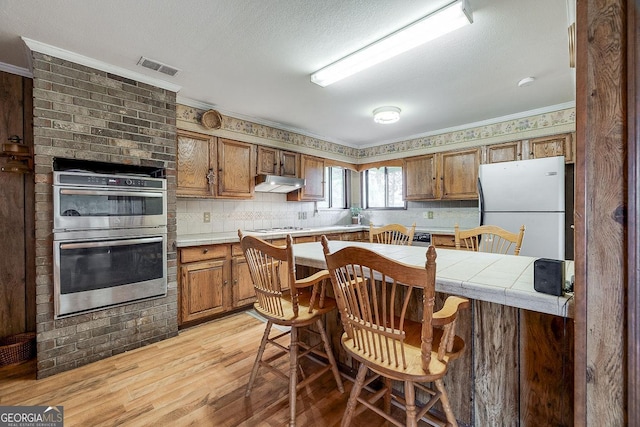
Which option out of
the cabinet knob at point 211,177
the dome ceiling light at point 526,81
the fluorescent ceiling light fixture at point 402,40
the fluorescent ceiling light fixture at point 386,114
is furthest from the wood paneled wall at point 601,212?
the cabinet knob at point 211,177

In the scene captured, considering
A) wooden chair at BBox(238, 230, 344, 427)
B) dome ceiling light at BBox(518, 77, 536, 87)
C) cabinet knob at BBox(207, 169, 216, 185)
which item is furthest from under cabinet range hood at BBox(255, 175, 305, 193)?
dome ceiling light at BBox(518, 77, 536, 87)

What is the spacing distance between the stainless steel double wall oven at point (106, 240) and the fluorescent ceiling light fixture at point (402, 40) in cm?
185

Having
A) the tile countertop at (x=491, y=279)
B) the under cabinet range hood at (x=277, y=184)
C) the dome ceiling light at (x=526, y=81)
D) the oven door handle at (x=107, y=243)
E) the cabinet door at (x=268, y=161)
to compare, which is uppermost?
the dome ceiling light at (x=526, y=81)

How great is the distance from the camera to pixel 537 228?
9.75ft

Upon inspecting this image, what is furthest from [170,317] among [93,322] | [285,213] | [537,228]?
[537,228]

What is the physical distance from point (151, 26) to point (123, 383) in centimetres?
242

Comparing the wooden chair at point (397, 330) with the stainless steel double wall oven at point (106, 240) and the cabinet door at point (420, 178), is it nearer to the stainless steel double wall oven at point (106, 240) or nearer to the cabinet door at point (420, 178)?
the stainless steel double wall oven at point (106, 240)

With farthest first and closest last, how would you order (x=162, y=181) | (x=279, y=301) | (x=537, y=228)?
1. (x=537, y=228)
2. (x=162, y=181)
3. (x=279, y=301)

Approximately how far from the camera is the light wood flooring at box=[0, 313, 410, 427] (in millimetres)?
1568

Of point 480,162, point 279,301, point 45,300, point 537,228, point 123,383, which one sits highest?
point 480,162

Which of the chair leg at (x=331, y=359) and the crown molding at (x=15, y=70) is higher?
the crown molding at (x=15, y=70)

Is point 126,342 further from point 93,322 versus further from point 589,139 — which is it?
point 589,139

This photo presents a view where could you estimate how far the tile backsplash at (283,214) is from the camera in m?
3.39

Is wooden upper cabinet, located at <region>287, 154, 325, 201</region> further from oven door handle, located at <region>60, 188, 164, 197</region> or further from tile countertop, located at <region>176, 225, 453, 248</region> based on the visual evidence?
oven door handle, located at <region>60, 188, 164, 197</region>
